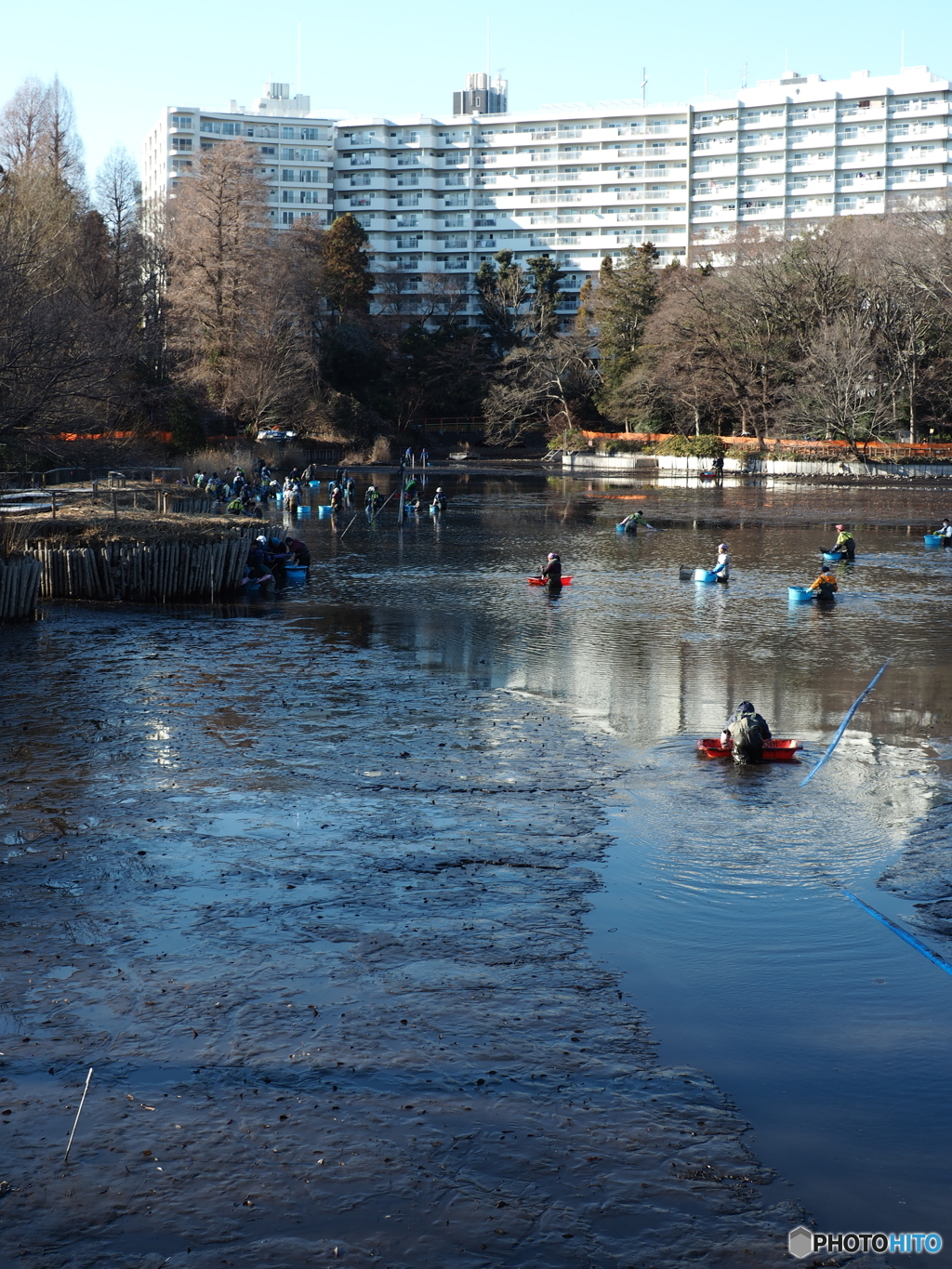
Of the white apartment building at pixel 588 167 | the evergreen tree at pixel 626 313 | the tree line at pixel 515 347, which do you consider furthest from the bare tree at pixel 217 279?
the white apartment building at pixel 588 167

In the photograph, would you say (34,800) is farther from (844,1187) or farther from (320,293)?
(320,293)

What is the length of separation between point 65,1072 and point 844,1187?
476 cm

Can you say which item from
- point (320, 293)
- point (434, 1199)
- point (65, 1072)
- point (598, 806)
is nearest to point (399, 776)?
point (598, 806)

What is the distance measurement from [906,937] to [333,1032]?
16.4 ft

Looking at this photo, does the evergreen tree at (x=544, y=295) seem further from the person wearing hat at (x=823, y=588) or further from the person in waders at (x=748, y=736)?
the person in waders at (x=748, y=736)

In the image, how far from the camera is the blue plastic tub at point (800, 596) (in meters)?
27.8

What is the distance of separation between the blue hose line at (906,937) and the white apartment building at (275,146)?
416ft

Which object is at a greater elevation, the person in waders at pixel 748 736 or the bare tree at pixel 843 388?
the bare tree at pixel 843 388

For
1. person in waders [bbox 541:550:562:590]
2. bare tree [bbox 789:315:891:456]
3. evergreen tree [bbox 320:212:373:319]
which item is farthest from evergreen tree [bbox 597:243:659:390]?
person in waders [bbox 541:550:562:590]

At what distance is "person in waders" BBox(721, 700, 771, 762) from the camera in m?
14.9

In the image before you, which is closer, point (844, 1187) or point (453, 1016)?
point (844, 1187)

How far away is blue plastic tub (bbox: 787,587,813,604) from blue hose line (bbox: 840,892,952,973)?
17601 mm

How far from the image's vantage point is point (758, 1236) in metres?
6.28

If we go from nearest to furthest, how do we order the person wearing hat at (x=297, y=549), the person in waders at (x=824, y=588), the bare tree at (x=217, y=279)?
1. the person in waders at (x=824, y=588)
2. the person wearing hat at (x=297, y=549)
3. the bare tree at (x=217, y=279)
